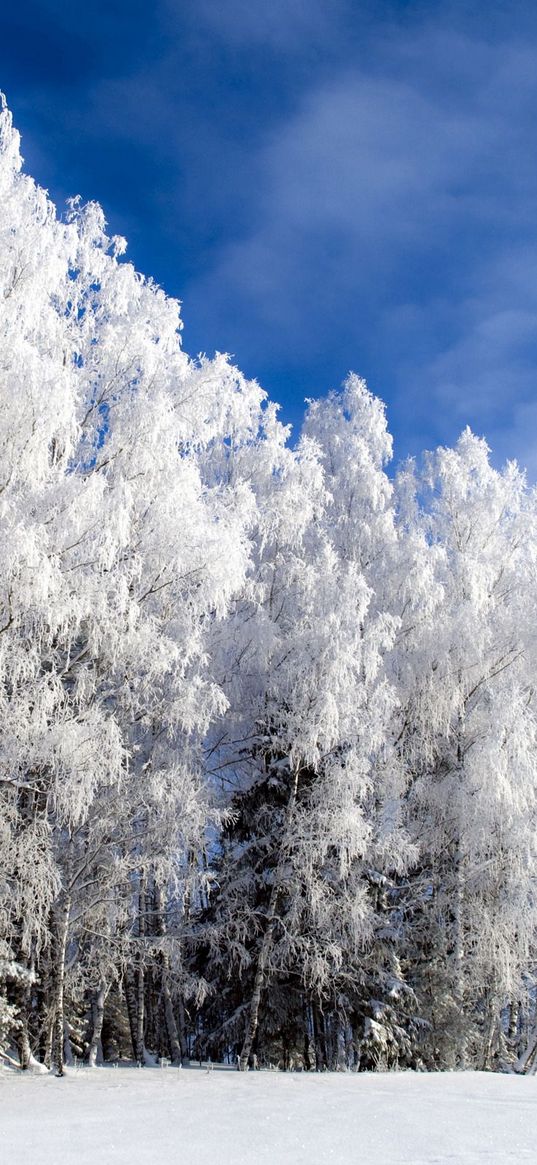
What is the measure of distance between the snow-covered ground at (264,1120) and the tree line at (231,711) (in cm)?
139

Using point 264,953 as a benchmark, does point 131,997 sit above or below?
below

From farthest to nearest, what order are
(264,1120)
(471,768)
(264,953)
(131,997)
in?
(131,997)
(471,768)
(264,953)
(264,1120)

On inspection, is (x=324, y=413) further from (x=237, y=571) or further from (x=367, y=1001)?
(x=367, y=1001)

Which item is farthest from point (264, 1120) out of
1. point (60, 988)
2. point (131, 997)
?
point (131, 997)

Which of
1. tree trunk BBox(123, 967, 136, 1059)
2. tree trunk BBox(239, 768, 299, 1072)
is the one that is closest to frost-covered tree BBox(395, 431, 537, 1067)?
tree trunk BBox(239, 768, 299, 1072)

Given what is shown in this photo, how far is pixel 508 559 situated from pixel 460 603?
1898mm

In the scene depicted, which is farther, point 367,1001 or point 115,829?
point 367,1001

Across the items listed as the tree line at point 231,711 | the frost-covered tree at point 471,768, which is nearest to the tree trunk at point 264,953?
the tree line at point 231,711

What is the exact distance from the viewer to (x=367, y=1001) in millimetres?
11539

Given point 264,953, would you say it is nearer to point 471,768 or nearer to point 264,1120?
point 471,768

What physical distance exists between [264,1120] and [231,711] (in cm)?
681

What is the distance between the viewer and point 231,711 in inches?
509

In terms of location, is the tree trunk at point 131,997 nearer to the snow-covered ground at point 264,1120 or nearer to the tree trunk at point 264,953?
the tree trunk at point 264,953

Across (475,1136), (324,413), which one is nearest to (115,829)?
(475,1136)
